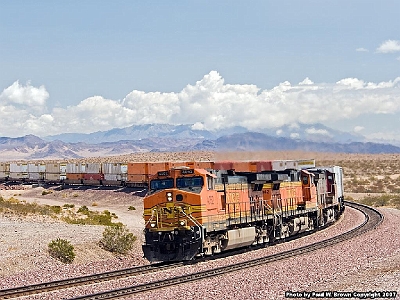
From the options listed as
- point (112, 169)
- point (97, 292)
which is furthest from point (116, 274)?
point (112, 169)

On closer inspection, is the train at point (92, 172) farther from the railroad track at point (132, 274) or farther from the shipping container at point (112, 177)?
the railroad track at point (132, 274)

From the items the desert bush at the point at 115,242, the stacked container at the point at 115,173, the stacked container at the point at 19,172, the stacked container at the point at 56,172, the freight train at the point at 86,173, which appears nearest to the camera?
the desert bush at the point at 115,242

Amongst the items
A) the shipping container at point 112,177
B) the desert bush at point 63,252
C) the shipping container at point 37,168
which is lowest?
the desert bush at point 63,252

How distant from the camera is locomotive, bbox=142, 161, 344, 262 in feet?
65.8

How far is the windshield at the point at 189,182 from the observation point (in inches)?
800

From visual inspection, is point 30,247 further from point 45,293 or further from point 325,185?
point 325,185

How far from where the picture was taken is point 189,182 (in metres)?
20.5

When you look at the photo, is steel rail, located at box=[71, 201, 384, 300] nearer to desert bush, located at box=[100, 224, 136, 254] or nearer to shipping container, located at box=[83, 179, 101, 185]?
desert bush, located at box=[100, 224, 136, 254]

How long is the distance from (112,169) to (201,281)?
Answer: 49.3 metres

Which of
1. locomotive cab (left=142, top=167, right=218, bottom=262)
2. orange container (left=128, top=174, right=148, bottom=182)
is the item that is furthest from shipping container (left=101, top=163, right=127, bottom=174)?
locomotive cab (left=142, top=167, right=218, bottom=262)

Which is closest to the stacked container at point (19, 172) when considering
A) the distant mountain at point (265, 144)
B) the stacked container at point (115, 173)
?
the stacked container at point (115, 173)

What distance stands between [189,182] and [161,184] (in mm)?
1208

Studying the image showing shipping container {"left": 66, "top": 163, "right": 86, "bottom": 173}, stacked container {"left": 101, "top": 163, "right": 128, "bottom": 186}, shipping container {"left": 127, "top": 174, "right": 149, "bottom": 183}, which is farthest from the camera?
shipping container {"left": 66, "top": 163, "right": 86, "bottom": 173}

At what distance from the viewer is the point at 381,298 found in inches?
533
